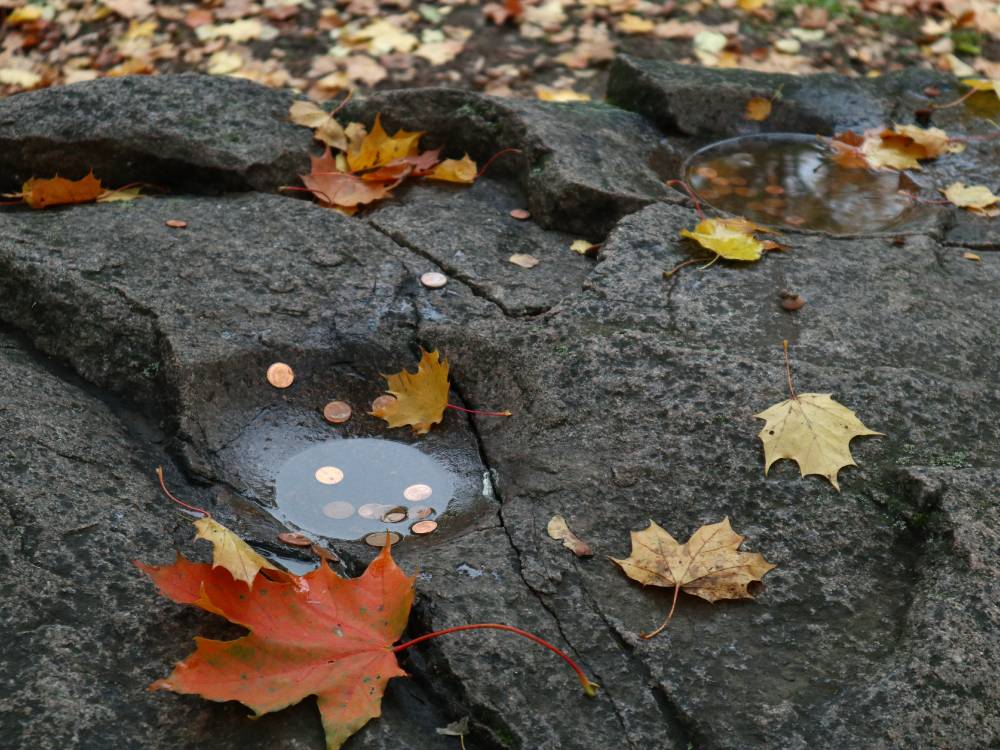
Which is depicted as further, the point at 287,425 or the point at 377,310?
the point at 377,310

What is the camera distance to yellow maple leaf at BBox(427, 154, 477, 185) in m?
3.23

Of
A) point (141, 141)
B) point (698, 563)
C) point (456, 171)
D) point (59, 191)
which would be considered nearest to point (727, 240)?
point (456, 171)

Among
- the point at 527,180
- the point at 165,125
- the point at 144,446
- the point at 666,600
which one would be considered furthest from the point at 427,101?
the point at 666,600

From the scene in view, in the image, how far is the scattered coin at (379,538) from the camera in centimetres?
217

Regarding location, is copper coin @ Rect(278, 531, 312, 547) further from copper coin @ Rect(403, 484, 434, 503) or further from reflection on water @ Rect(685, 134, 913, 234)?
reflection on water @ Rect(685, 134, 913, 234)

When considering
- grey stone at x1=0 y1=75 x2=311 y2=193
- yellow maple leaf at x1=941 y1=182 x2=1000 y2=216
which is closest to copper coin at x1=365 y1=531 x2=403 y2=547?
grey stone at x1=0 y1=75 x2=311 y2=193

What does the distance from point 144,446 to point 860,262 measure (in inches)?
71.9

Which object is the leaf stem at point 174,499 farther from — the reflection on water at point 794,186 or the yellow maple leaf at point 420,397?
the reflection on water at point 794,186

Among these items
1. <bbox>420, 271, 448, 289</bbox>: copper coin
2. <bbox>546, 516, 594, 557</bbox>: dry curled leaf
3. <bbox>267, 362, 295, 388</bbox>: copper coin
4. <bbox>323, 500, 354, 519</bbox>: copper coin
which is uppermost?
<bbox>546, 516, 594, 557</bbox>: dry curled leaf

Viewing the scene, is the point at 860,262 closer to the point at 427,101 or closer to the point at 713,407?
the point at 713,407

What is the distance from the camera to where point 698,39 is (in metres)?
5.09

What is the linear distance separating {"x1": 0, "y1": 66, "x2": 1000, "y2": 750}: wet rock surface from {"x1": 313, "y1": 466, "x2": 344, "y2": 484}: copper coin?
0.11 metres

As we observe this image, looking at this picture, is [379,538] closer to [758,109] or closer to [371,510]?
[371,510]

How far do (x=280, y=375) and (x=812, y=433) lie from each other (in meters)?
1.21
